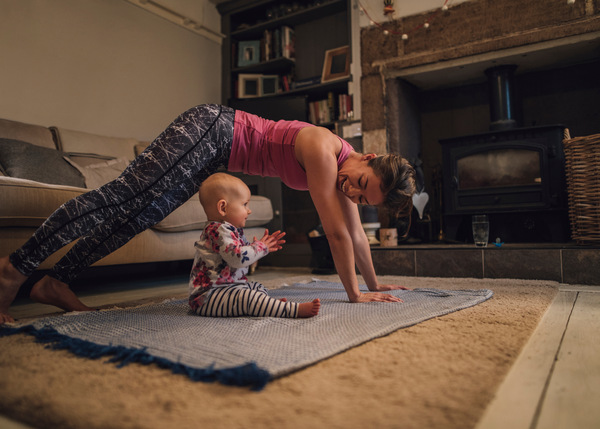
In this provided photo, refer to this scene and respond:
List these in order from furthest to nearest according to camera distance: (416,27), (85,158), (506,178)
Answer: (416,27) < (506,178) < (85,158)

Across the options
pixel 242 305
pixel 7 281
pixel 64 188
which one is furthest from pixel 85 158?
pixel 242 305

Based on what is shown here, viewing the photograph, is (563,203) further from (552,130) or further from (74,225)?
(74,225)

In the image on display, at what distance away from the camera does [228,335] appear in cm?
89

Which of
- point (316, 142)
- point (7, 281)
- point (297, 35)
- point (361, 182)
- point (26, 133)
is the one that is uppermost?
point (297, 35)

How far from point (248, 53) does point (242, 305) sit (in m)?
3.55

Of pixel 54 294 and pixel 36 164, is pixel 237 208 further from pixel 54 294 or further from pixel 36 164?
pixel 36 164

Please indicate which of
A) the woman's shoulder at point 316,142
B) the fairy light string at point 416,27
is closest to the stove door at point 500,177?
the fairy light string at point 416,27

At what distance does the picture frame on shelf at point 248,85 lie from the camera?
159 inches

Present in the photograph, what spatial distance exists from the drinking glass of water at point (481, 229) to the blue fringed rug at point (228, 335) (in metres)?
0.92

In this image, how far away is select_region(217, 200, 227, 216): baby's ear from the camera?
4.04ft

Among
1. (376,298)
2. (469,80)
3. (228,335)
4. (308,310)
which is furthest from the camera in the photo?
(469,80)

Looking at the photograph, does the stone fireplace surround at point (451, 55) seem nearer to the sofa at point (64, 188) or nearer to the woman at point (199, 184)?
the sofa at point (64, 188)

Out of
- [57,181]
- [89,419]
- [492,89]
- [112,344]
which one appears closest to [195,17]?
[57,181]

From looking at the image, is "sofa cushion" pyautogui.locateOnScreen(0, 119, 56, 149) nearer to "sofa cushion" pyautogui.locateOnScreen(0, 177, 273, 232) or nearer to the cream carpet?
"sofa cushion" pyautogui.locateOnScreen(0, 177, 273, 232)
